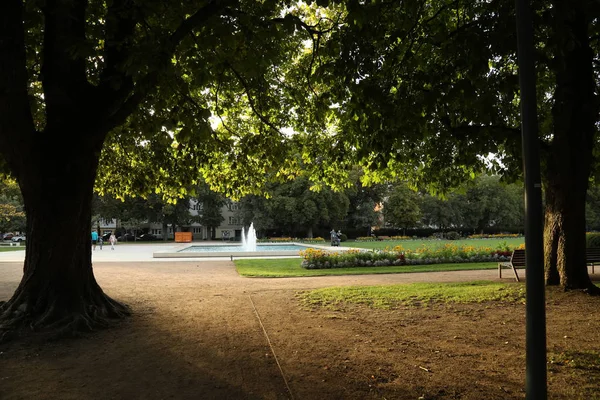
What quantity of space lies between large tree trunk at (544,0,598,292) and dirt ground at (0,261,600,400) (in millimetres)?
819

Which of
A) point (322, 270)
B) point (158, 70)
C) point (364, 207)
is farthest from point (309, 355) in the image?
point (364, 207)

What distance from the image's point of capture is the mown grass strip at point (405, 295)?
8672 millimetres

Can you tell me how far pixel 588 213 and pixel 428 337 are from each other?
248 ft

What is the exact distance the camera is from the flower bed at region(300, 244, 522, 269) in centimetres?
1723

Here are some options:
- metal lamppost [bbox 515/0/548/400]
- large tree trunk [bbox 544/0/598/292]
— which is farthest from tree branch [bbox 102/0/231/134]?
large tree trunk [bbox 544/0/598/292]

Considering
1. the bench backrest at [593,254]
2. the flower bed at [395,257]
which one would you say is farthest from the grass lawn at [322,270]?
the bench backrest at [593,254]

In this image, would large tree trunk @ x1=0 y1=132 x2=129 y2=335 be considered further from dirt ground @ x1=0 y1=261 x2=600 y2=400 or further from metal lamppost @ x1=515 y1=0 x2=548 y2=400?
metal lamppost @ x1=515 y1=0 x2=548 y2=400

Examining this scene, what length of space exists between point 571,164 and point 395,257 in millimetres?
9835

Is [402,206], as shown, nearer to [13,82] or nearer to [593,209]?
[593,209]

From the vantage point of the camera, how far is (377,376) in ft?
14.9

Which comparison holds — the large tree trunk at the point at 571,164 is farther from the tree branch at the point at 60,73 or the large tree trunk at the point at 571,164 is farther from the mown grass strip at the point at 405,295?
the tree branch at the point at 60,73

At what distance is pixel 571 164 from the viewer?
8.73 m

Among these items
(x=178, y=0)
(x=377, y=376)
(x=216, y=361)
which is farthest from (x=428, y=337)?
(x=178, y=0)

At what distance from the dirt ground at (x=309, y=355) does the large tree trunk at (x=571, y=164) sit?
82cm
